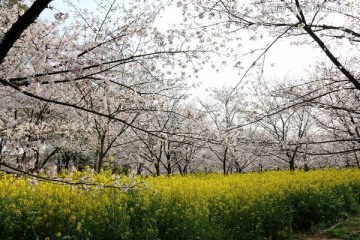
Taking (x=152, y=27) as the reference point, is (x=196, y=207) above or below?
below

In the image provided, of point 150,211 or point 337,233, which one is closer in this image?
point 150,211

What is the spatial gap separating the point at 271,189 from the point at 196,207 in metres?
3.50

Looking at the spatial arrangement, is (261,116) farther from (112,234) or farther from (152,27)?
(112,234)

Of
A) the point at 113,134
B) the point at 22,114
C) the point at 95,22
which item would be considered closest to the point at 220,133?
the point at 95,22

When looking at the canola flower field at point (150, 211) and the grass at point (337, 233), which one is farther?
the grass at point (337, 233)

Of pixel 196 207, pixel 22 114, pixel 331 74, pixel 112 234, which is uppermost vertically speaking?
pixel 22 114

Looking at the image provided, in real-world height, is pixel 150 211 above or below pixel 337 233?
below

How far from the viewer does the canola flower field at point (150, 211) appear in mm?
5020

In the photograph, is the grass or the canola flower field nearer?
the canola flower field

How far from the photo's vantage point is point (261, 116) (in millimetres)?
5219

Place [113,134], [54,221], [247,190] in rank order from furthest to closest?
1. [113,134]
2. [247,190]
3. [54,221]

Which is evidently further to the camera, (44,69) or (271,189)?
(271,189)

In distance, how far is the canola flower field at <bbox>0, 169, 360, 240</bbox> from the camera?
198 inches

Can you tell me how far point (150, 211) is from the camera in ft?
20.3
